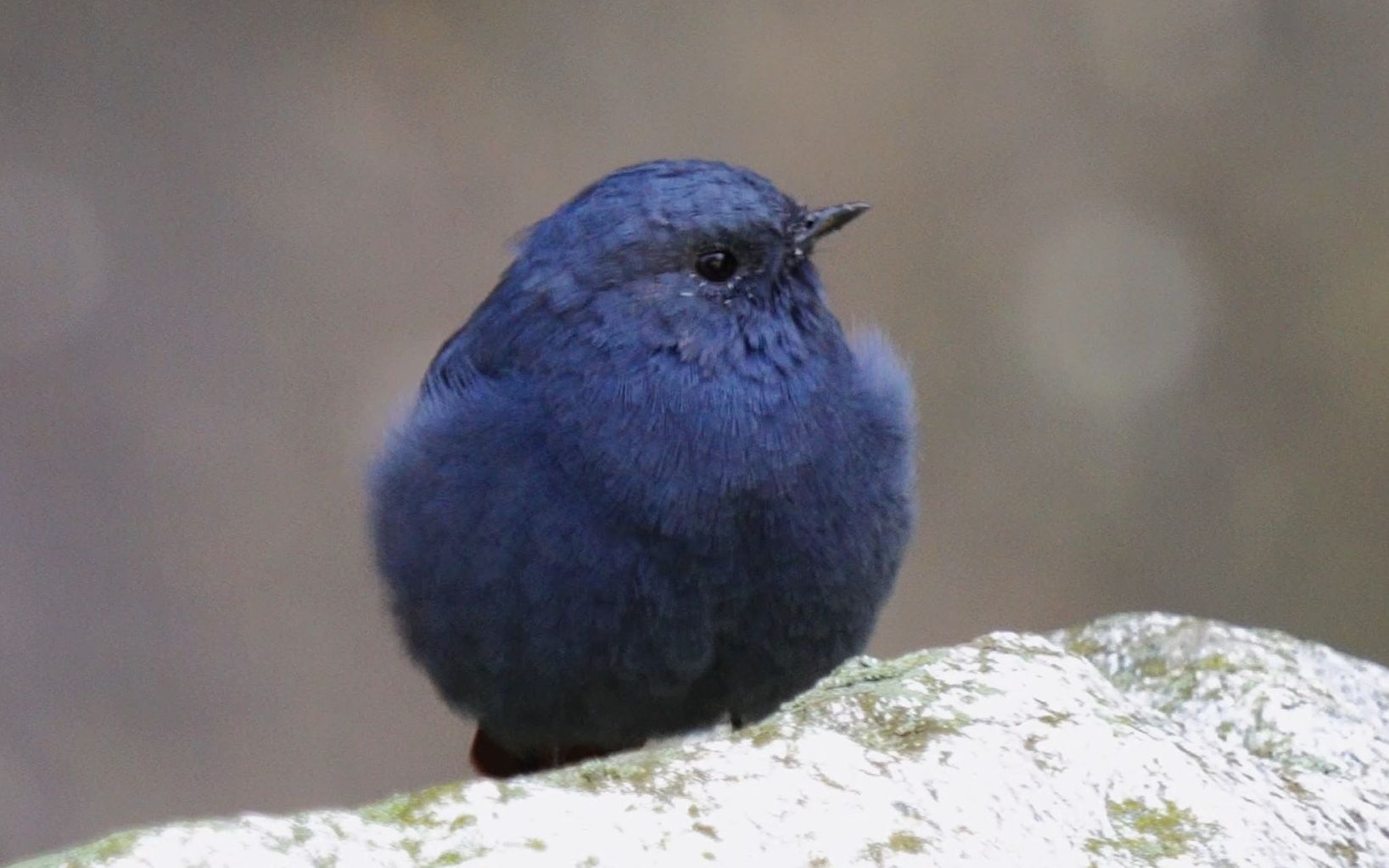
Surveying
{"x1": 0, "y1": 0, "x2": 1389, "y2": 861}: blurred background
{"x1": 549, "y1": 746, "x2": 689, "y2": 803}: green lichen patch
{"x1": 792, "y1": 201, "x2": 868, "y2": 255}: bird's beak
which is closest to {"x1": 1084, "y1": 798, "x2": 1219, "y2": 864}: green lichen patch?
{"x1": 549, "y1": 746, "x2": 689, "y2": 803}: green lichen patch

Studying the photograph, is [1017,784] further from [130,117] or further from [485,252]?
[130,117]

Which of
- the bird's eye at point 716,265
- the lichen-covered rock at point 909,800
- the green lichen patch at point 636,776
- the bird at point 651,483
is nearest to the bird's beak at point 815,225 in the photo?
the bird at point 651,483

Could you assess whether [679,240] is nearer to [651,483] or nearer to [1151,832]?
[651,483]

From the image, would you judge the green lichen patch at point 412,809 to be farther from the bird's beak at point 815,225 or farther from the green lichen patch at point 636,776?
the bird's beak at point 815,225

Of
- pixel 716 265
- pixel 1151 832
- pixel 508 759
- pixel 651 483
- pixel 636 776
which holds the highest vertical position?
pixel 716 265

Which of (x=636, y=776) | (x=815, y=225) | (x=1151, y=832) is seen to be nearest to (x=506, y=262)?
(x=815, y=225)

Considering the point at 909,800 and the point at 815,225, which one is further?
the point at 815,225
